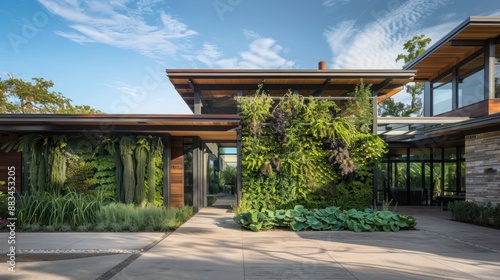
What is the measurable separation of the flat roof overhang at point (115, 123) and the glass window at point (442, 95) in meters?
10.7

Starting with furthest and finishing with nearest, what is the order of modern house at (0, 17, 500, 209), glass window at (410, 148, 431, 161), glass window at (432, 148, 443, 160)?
glass window at (410, 148, 431, 161)
glass window at (432, 148, 443, 160)
modern house at (0, 17, 500, 209)

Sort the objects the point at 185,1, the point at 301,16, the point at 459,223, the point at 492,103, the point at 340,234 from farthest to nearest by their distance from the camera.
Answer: the point at 301,16 → the point at 185,1 → the point at 492,103 → the point at 459,223 → the point at 340,234

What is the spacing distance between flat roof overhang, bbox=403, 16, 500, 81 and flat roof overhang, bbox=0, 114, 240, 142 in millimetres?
9023

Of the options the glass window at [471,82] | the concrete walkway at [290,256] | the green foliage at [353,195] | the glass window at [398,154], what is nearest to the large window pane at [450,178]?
the glass window at [398,154]

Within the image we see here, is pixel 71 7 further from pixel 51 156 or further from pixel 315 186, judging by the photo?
pixel 315 186

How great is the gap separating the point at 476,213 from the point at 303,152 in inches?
211

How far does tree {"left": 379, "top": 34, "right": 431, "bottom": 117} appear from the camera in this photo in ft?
78.4

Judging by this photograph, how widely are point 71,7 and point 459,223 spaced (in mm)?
15533

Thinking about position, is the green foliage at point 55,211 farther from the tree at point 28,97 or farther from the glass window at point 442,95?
the tree at point 28,97

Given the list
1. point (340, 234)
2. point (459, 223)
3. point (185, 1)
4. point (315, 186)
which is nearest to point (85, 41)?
point (185, 1)

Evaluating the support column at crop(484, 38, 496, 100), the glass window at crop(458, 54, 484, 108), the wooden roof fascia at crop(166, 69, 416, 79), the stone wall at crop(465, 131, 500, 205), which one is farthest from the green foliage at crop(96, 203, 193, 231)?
the glass window at crop(458, 54, 484, 108)

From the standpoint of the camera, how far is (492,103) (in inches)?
461

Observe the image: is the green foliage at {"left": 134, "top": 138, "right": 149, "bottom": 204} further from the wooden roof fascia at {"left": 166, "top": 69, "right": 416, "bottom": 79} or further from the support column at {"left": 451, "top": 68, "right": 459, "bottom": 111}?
the support column at {"left": 451, "top": 68, "right": 459, "bottom": 111}

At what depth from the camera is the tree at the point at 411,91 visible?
23906 mm
